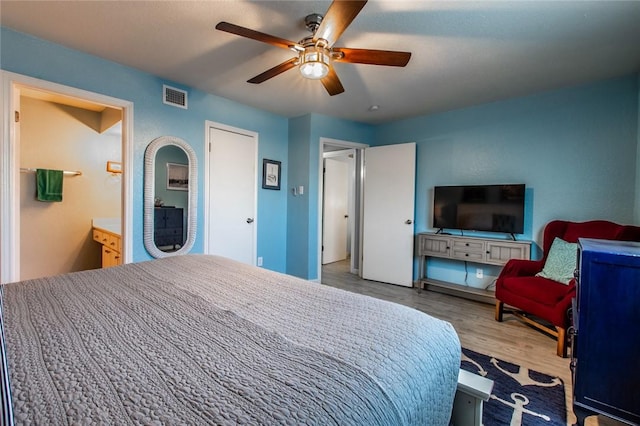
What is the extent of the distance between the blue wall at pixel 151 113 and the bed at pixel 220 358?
1821mm

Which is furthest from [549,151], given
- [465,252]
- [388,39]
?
[388,39]

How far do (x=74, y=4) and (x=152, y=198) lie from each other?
156 cm

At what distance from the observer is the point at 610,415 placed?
4.67 ft

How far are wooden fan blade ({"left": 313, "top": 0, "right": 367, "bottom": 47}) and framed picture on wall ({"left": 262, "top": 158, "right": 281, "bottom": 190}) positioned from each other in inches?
92.3

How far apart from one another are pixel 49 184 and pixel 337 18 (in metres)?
3.86

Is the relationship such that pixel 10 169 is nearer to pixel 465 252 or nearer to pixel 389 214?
pixel 389 214

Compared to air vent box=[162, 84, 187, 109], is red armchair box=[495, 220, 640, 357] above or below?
below

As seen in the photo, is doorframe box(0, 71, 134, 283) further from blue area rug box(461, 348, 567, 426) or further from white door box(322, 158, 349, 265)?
white door box(322, 158, 349, 265)

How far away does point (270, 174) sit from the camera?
393 cm

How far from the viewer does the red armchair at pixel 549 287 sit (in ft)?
7.00

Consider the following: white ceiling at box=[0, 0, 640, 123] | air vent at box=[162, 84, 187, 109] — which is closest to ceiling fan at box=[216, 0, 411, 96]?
white ceiling at box=[0, 0, 640, 123]

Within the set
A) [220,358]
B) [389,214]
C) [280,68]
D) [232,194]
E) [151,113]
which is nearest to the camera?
[220,358]

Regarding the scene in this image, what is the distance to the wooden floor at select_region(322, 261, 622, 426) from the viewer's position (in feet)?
6.53

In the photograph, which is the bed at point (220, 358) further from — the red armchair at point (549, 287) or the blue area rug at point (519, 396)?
the red armchair at point (549, 287)
